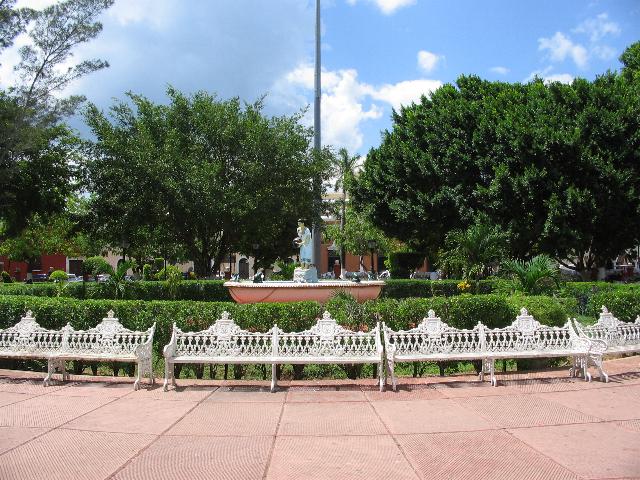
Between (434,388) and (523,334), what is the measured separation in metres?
1.57

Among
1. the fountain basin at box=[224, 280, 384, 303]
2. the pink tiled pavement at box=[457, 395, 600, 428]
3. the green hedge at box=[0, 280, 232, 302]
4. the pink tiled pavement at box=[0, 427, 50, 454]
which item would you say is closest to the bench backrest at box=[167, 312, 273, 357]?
the pink tiled pavement at box=[0, 427, 50, 454]

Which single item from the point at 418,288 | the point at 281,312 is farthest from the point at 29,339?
the point at 418,288

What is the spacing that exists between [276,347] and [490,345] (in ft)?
9.32

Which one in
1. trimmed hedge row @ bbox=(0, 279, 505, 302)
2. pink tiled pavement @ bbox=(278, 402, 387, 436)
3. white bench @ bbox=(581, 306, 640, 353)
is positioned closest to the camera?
pink tiled pavement @ bbox=(278, 402, 387, 436)

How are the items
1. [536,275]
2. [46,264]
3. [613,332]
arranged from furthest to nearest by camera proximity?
[46,264], [536,275], [613,332]

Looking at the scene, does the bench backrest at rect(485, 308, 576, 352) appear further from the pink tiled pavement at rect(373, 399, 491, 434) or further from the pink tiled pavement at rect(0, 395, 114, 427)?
the pink tiled pavement at rect(0, 395, 114, 427)

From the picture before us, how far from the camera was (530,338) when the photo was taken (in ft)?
23.5

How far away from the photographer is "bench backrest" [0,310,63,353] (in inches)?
284

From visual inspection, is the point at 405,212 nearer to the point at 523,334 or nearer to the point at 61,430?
the point at 523,334

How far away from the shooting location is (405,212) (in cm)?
2288

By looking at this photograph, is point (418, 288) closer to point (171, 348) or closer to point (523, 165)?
point (523, 165)

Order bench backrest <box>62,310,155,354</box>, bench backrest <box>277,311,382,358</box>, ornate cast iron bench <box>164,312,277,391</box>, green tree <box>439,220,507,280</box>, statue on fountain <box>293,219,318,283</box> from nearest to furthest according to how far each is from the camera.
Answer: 1. ornate cast iron bench <box>164,312,277,391</box>
2. bench backrest <box>277,311,382,358</box>
3. bench backrest <box>62,310,155,354</box>
4. statue on fountain <box>293,219,318,283</box>
5. green tree <box>439,220,507,280</box>

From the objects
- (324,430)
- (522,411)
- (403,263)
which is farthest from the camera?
(403,263)

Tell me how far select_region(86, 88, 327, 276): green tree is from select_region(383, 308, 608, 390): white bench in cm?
1456
